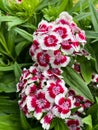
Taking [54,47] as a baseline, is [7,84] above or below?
below

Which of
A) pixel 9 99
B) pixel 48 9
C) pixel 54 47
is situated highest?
pixel 48 9

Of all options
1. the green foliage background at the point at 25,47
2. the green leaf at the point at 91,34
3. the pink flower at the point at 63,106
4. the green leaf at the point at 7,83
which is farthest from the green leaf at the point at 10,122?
the green leaf at the point at 91,34

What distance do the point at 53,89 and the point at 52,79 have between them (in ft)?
0.17

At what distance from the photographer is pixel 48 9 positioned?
6.18ft

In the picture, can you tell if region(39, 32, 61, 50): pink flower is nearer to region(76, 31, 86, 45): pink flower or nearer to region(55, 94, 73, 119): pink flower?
region(76, 31, 86, 45): pink flower

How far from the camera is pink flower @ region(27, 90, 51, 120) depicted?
1.58 metres

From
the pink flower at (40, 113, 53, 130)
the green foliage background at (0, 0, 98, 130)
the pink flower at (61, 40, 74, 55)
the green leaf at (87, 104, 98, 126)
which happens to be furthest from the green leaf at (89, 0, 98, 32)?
the pink flower at (40, 113, 53, 130)

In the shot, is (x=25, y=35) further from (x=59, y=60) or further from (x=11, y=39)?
(x=59, y=60)

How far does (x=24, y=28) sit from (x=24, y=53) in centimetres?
12

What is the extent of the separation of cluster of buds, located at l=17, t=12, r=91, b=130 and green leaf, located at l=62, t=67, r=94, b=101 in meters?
0.03

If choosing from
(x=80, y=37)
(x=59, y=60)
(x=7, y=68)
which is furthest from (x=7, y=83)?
(x=80, y=37)

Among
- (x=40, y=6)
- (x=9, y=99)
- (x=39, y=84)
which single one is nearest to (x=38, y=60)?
(x=39, y=84)

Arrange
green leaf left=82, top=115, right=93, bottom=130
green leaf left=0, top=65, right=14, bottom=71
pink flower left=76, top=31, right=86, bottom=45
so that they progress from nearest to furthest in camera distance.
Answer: green leaf left=82, top=115, right=93, bottom=130 → pink flower left=76, top=31, right=86, bottom=45 → green leaf left=0, top=65, right=14, bottom=71

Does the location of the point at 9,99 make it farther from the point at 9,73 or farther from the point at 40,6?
the point at 40,6
